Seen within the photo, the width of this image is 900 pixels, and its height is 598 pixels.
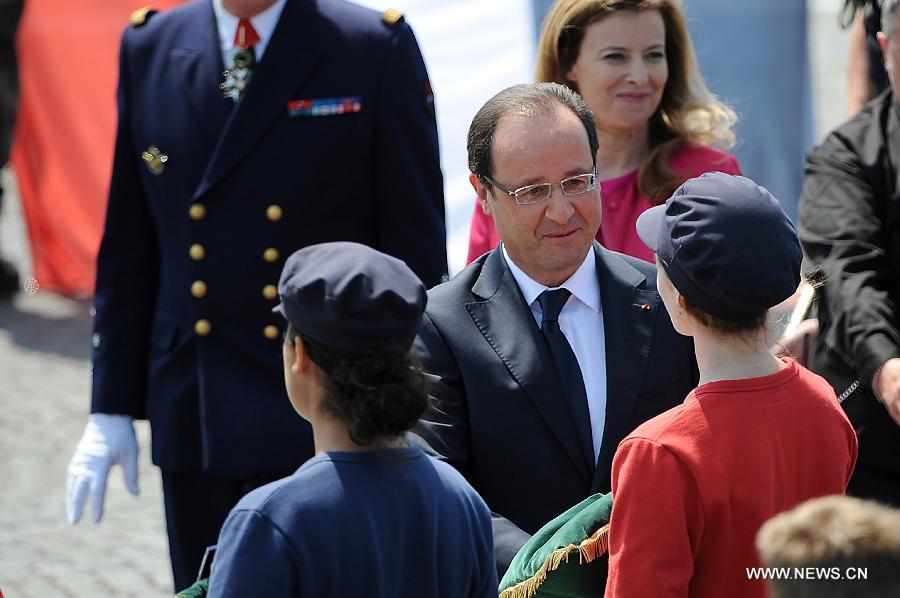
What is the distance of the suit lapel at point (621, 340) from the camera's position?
107 inches

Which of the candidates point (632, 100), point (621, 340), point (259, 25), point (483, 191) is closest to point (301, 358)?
point (621, 340)

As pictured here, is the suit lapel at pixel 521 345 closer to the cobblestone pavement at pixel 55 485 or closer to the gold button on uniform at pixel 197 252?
the gold button on uniform at pixel 197 252

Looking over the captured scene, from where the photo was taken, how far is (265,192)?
3441 mm

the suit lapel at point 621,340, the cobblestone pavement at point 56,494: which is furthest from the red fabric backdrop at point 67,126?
the suit lapel at point 621,340

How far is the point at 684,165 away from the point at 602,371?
105 cm

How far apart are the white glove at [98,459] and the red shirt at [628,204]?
97 cm

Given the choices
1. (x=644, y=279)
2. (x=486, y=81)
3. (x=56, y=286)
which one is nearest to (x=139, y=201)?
(x=644, y=279)

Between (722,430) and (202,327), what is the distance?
159cm

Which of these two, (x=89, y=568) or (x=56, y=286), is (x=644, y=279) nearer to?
(x=89, y=568)

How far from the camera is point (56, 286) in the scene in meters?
8.88

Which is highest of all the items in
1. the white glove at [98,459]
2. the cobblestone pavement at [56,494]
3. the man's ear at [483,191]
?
the man's ear at [483,191]

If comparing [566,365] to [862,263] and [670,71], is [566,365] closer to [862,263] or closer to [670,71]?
[862,263]

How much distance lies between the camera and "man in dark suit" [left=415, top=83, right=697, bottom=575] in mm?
2729

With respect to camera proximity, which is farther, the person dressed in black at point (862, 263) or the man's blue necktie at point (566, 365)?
the person dressed in black at point (862, 263)
